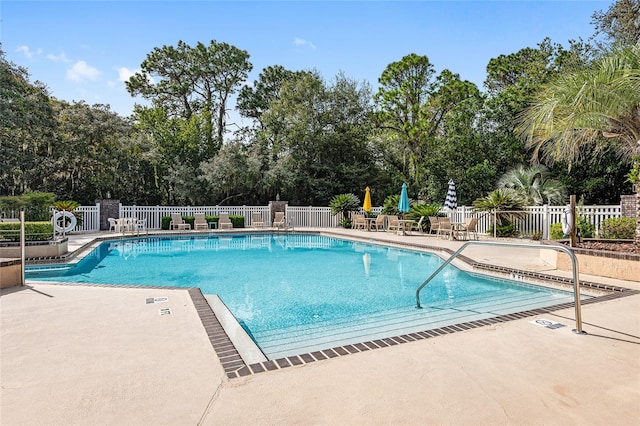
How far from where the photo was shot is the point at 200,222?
16078 mm

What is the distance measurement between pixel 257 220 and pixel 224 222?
1.54 meters

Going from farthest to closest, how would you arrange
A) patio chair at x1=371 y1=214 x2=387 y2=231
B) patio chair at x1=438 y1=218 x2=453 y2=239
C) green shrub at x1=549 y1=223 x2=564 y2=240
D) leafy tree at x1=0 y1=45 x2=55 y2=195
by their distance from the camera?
patio chair at x1=371 y1=214 x2=387 y2=231 → leafy tree at x1=0 y1=45 x2=55 y2=195 → patio chair at x1=438 y1=218 x2=453 y2=239 → green shrub at x1=549 y1=223 x2=564 y2=240

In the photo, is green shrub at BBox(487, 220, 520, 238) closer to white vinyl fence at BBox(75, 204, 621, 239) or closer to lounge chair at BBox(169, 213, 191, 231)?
white vinyl fence at BBox(75, 204, 621, 239)

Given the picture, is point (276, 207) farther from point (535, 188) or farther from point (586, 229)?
point (586, 229)

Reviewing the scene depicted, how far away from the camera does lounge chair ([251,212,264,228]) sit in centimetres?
1711

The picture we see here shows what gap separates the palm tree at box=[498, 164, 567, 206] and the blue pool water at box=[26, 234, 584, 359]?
6.04 m

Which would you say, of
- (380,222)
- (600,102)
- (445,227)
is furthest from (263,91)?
(600,102)

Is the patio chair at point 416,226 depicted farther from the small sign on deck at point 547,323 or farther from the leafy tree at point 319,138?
the small sign on deck at point 547,323

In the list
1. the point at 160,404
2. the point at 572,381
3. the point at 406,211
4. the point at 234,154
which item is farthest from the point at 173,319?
the point at 234,154

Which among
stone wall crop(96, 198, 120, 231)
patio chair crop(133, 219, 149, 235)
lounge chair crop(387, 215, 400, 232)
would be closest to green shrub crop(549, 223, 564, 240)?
lounge chair crop(387, 215, 400, 232)

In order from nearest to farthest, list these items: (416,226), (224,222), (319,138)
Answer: (416,226)
(224,222)
(319,138)

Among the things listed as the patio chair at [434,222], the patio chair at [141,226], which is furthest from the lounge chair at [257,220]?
the patio chair at [434,222]

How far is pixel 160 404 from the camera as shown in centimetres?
210

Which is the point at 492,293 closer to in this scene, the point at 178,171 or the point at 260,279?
the point at 260,279
